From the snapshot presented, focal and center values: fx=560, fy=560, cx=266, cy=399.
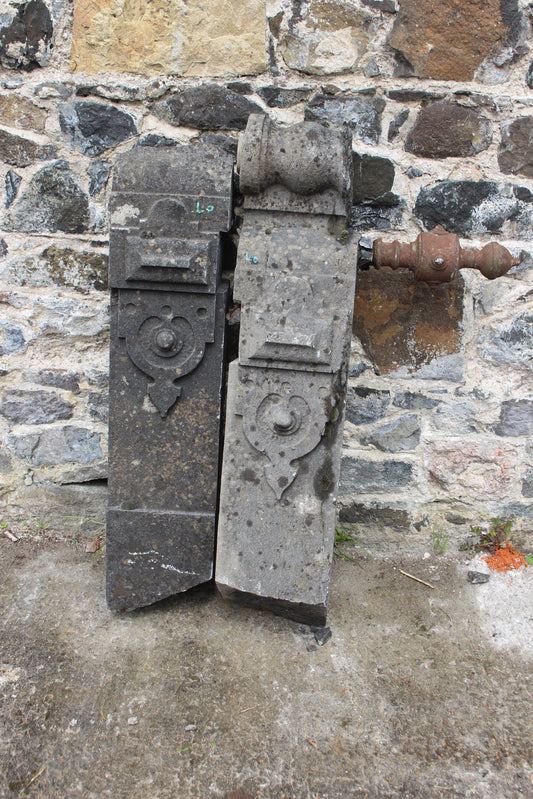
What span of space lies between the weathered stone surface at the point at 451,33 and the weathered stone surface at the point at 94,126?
1.12 meters

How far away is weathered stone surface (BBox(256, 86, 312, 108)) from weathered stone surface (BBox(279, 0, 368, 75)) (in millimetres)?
86

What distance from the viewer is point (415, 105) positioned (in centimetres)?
226

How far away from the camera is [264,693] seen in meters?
1.81

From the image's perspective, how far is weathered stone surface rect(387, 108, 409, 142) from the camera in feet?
7.42

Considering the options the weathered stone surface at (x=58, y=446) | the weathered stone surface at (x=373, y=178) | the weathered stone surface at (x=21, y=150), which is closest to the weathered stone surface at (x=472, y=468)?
the weathered stone surface at (x=373, y=178)

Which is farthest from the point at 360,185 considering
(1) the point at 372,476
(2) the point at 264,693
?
(2) the point at 264,693

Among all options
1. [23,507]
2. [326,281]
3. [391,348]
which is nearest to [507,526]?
[391,348]

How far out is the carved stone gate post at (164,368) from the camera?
1.95m

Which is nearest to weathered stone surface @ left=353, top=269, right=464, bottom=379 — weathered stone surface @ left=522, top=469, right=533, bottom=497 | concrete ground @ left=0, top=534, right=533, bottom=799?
weathered stone surface @ left=522, top=469, right=533, bottom=497

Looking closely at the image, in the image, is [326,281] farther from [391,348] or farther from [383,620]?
[383,620]

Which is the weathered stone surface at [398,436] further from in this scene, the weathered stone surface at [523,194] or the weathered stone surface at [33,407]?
the weathered stone surface at [33,407]

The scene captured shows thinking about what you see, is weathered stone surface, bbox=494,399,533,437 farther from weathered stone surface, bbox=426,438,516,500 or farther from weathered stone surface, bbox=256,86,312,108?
weathered stone surface, bbox=256,86,312,108

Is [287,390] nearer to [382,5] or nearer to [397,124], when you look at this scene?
[397,124]

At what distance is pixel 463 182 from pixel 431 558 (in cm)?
162
